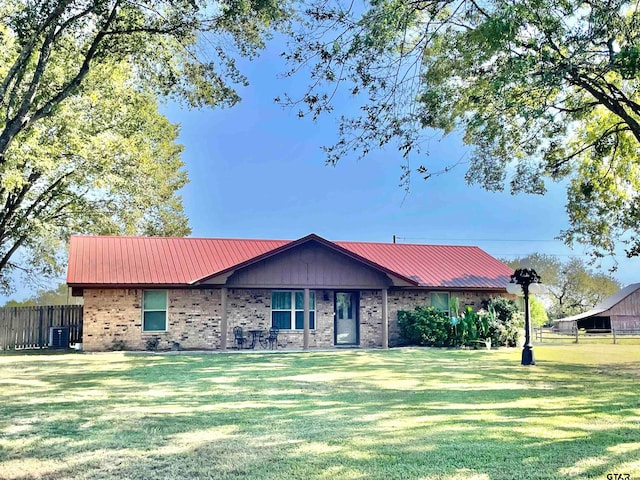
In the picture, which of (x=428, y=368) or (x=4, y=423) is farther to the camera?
(x=428, y=368)

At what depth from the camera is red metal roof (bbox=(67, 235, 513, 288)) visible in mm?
20812

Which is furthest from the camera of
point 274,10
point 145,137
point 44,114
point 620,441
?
point 145,137

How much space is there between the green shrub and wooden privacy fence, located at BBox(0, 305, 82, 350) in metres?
12.6

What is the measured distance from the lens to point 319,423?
7820 mm

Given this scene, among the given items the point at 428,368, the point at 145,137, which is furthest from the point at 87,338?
the point at 428,368

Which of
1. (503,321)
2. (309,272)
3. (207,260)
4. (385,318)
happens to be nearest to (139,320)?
(207,260)

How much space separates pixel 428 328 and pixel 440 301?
222cm

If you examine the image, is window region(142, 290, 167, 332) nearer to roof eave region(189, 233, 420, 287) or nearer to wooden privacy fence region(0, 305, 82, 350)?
roof eave region(189, 233, 420, 287)

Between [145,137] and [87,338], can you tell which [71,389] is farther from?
[145,137]

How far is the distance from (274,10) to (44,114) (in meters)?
4.12

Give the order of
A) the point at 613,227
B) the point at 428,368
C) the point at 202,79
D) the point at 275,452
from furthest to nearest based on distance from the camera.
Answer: the point at 613,227
the point at 428,368
the point at 202,79
the point at 275,452

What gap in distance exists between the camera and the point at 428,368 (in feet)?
49.0

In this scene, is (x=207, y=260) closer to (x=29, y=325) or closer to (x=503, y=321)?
(x=29, y=325)

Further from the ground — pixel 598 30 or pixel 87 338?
pixel 598 30
